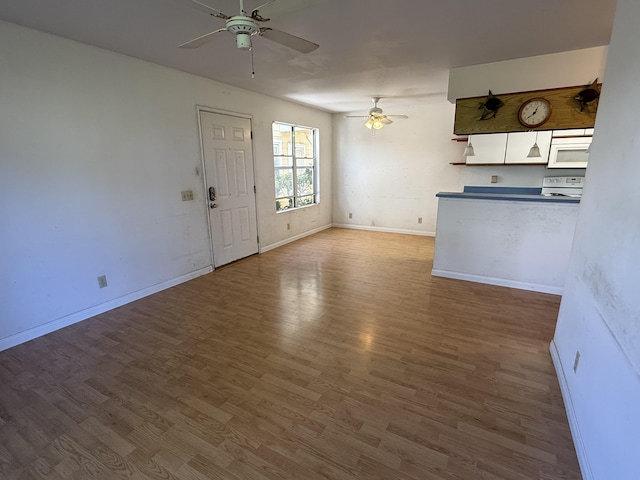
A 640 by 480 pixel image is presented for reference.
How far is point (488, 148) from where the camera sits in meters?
4.80

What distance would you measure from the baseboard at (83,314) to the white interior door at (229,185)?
723mm

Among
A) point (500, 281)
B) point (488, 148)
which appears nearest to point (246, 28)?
point (500, 281)

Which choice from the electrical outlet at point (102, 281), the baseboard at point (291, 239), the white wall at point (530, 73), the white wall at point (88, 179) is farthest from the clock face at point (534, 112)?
the electrical outlet at point (102, 281)

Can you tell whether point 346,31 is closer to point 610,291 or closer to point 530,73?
point 530,73

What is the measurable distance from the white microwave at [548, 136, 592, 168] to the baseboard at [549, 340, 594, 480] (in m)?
3.40

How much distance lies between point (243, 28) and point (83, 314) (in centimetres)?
296

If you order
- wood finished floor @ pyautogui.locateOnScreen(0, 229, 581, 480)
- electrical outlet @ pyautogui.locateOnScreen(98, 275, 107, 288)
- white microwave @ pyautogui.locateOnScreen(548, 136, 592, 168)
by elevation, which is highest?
white microwave @ pyautogui.locateOnScreen(548, 136, 592, 168)

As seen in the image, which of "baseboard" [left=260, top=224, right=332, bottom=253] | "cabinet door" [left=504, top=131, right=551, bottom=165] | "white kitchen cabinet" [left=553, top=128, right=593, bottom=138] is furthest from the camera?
"baseboard" [left=260, top=224, right=332, bottom=253]

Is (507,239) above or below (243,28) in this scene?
below

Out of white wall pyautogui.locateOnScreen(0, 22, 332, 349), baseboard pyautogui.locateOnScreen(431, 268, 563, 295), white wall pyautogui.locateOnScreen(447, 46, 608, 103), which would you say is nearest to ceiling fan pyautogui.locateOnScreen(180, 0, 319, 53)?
white wall pyautogui.locateOnScreen(0, 22, 332, 349)

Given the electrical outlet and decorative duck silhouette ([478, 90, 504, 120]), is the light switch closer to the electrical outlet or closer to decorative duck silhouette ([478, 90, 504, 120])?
the electrical outlet

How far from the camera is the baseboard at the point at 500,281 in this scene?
3465mm

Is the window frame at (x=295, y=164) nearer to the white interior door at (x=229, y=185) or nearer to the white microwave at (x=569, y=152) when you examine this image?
the white interior door at (x=229, y=185)

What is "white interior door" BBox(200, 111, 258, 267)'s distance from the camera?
4.04m
